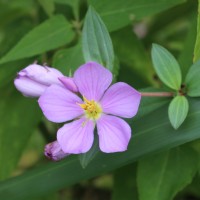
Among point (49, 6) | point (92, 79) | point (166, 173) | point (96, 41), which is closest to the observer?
point (92, 79)

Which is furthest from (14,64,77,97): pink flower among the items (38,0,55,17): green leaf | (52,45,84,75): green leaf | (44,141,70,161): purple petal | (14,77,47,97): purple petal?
(38,0,55,17): green leaf

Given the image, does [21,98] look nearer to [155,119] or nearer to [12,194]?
[12,194]

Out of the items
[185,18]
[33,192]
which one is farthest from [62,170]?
[185,18]

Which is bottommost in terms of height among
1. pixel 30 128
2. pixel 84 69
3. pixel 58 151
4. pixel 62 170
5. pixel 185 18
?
pixel 185 18

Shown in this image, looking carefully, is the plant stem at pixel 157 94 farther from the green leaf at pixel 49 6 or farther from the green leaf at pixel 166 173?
the green leaf at pixel 49 6

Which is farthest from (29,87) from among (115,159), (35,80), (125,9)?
(125,9)

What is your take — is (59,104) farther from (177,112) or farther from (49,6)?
(49,6)
